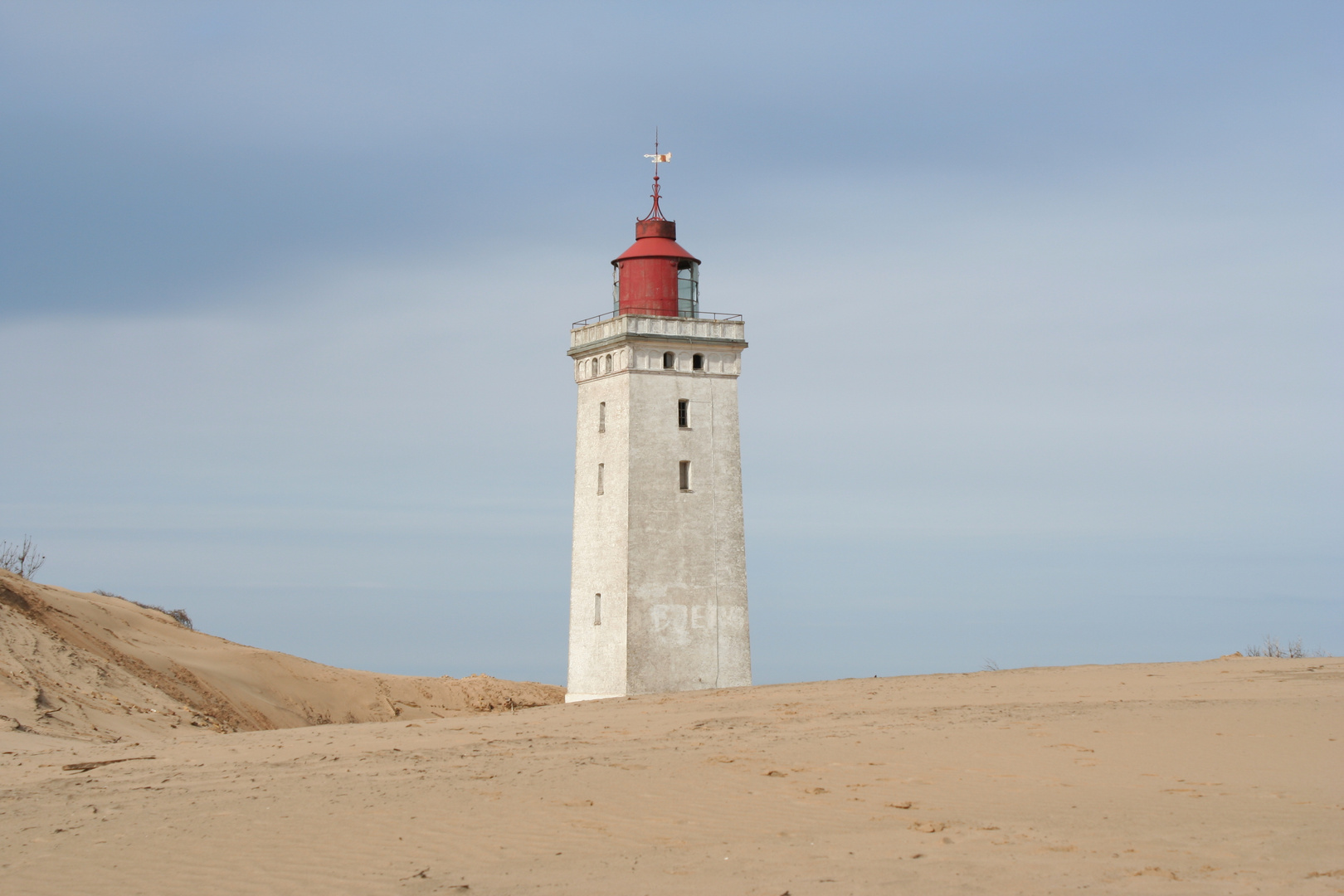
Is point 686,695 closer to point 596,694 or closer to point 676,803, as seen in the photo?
point 596,694

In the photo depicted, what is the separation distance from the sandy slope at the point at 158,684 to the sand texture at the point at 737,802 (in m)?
2.24

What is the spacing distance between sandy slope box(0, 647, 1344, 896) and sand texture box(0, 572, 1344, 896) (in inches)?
1.6

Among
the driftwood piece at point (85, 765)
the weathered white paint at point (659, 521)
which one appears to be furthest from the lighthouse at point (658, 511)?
the driftwood piece at point (85, 765)

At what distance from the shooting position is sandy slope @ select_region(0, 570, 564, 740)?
20781 millimetres

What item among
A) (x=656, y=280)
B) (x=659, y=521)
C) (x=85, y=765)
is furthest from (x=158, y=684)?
(x=656, y=280)

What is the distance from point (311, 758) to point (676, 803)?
5357 millimetres

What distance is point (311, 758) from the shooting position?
16.1 metres

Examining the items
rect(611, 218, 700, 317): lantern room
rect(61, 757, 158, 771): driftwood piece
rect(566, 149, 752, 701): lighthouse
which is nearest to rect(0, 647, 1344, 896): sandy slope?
rect(61, 757, 158, 771): driftwood piece

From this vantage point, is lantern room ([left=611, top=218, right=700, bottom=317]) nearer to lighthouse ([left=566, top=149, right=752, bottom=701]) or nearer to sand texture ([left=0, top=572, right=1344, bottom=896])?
lighthouse ([left=566, top=149, right=752, bottom=701])

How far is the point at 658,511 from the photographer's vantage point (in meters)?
28.7

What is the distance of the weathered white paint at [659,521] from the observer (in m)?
28.4

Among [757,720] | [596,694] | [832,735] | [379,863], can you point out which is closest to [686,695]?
[596,694]

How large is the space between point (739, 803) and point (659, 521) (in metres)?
15.7

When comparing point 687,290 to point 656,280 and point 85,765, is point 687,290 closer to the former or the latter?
point 656,280
